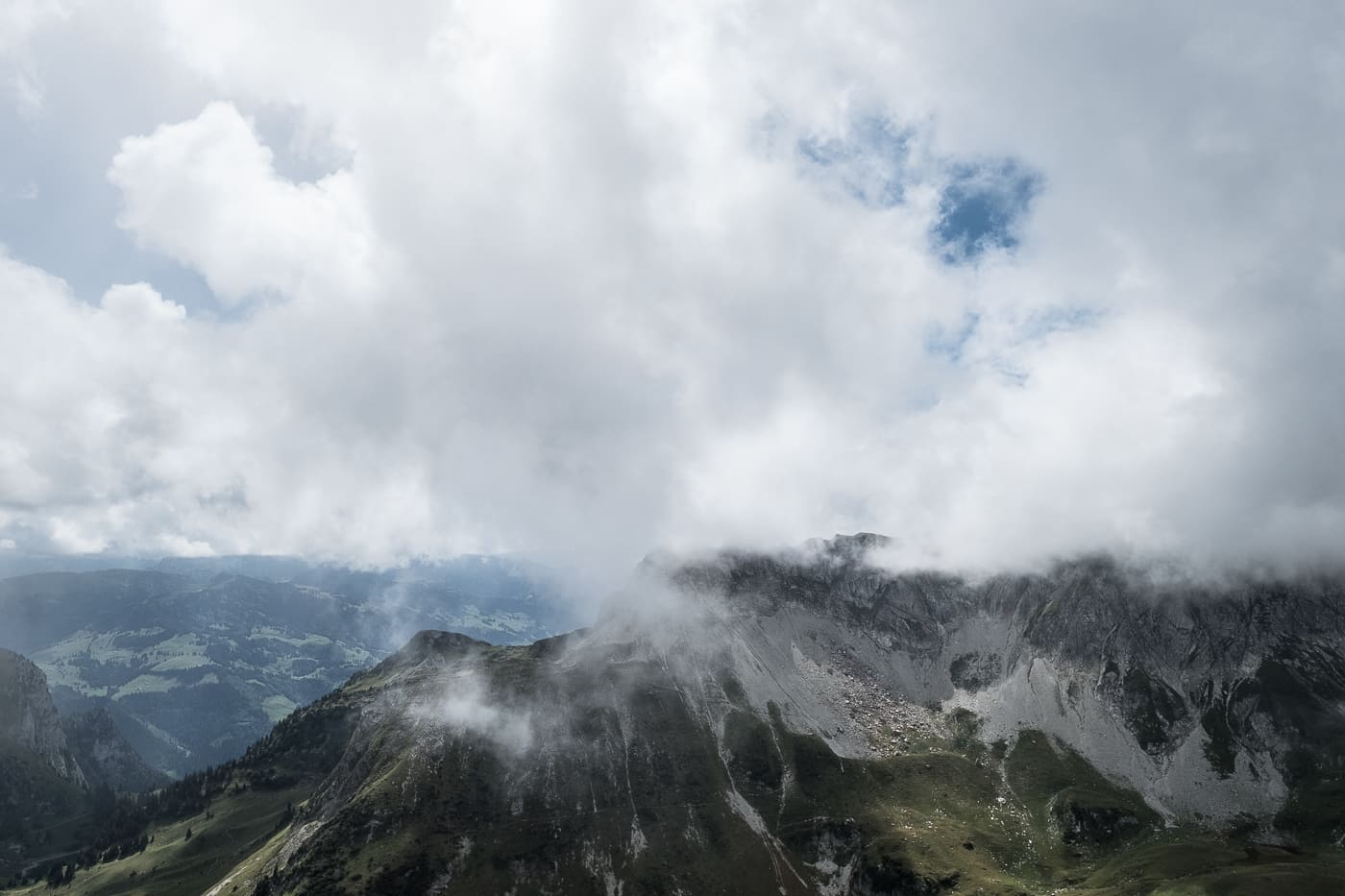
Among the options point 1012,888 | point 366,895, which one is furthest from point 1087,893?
point 366,895

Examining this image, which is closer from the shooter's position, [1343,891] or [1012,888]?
[1343,891]

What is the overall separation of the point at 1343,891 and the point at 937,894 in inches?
3447

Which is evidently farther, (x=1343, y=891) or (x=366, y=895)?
(x=366, y=895)

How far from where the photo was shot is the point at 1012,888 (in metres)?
196

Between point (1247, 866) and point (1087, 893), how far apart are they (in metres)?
40.3

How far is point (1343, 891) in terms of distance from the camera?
167m

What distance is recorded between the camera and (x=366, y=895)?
655 ft

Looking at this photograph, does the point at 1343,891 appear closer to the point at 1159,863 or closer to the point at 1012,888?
the point at 1159,863

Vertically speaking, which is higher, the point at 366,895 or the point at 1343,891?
the point at 366,895

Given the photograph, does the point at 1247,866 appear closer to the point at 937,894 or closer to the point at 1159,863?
the point at 1159,863

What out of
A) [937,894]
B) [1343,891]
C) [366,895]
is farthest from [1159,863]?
[366,895]

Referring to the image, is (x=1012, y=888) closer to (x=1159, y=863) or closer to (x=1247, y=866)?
(x=1159, y=863)

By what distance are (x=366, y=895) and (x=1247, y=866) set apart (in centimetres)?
22792

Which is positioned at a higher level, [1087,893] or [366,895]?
[366,895]
